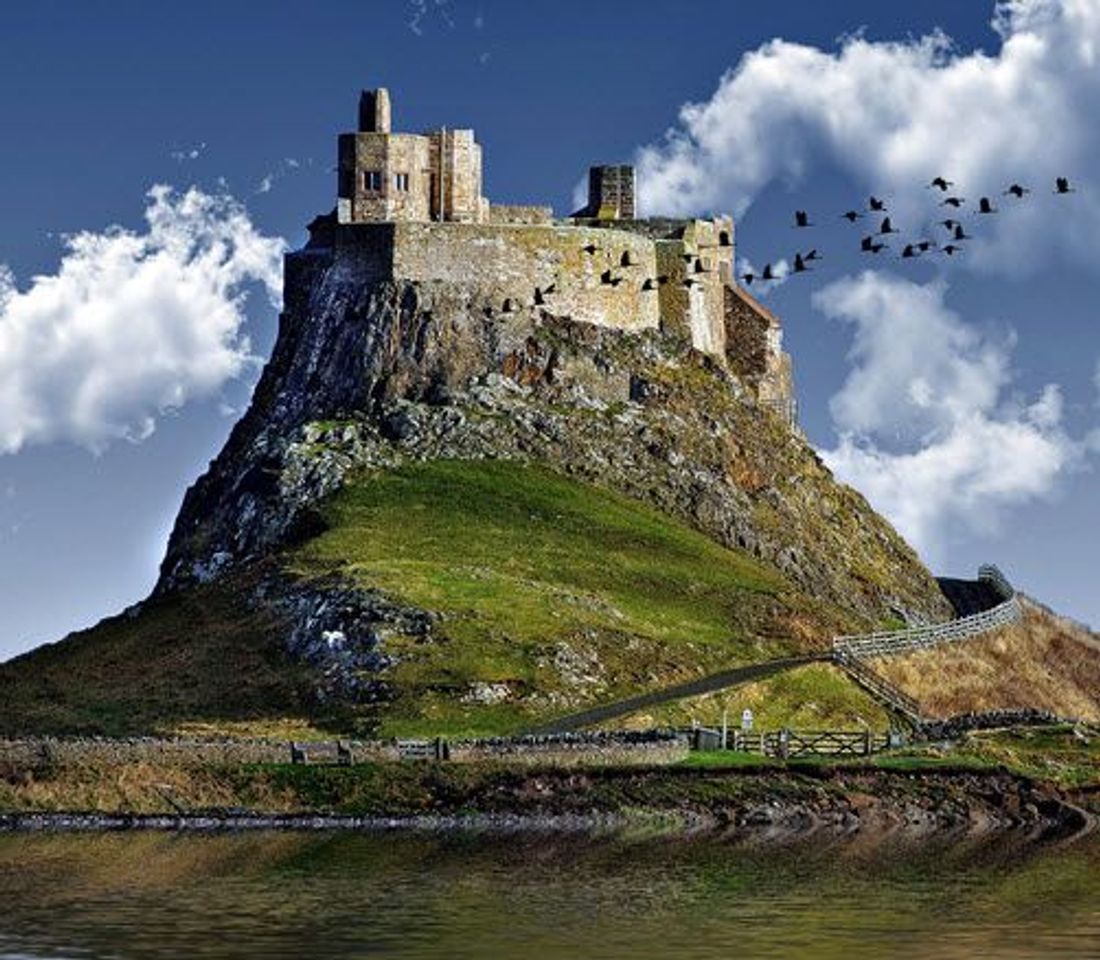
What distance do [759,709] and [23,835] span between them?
39.7m

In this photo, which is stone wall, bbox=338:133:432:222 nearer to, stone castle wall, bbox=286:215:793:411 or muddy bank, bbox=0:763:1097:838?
stone castle wall, bbox=286:215:793:411

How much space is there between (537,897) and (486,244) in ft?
308

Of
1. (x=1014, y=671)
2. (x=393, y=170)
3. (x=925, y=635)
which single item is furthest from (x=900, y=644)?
(x=393, y=170)

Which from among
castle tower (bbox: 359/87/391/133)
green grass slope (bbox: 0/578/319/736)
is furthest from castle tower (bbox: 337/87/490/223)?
green grass slope (bbox: 0/578/319/736)

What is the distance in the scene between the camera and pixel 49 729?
387ft

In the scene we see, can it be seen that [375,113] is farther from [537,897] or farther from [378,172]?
[537,897]

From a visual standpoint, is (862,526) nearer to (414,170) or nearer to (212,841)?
(414,170)

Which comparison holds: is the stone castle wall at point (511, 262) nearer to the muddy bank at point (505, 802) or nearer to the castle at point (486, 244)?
the castle at point (486, 244)

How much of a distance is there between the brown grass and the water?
4413 cm

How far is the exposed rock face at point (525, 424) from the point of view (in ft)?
511

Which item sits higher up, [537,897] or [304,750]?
[304,750]

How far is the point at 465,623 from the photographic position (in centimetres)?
12719

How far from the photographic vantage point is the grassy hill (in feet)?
395

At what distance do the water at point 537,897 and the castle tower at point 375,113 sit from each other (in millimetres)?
81622
